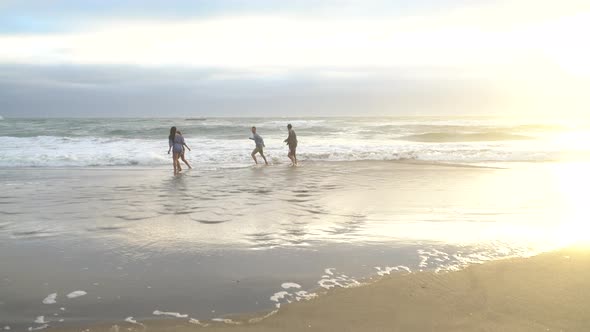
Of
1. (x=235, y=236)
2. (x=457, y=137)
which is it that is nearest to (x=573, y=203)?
(x=235, y=236)

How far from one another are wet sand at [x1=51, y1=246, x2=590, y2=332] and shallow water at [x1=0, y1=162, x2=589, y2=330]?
32cm

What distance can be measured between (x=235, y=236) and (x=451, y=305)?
11.7 ft

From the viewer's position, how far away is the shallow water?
4.56 meters

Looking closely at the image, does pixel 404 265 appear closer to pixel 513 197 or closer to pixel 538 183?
pixel 513 197

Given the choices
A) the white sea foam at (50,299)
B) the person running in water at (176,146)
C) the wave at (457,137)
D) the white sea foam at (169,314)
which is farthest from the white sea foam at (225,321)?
the wave at (457,137)

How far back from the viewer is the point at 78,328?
3830 millimetres

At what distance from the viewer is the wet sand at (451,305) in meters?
3.82

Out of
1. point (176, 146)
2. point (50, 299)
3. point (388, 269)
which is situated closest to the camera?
point (50, 299)

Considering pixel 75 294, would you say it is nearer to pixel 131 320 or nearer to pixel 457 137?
pixel 131 320

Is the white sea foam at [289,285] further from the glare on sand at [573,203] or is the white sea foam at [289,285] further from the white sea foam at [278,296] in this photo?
the glare on sand at [573,203]

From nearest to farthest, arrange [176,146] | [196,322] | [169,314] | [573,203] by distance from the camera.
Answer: [196,322]
[169,314]
[573,203]
[176,146]

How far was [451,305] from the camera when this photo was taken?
13.8 feet

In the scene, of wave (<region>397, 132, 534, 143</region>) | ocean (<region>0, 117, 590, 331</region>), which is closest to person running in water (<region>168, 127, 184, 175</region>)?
ocean (<region>0, 117, 590, 331</region>)

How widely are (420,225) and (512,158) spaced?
16.7 m
